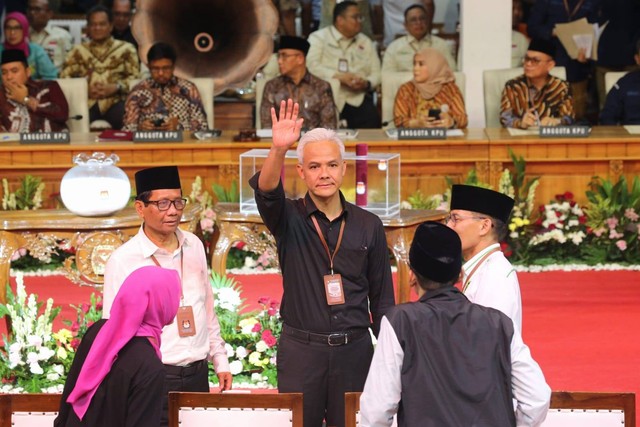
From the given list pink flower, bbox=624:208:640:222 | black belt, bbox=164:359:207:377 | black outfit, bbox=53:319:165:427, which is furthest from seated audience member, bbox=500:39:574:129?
black outfit, bbox=53:319:165:427

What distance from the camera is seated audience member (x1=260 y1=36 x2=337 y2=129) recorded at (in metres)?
8.77

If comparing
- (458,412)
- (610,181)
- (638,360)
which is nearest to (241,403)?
(458,412)

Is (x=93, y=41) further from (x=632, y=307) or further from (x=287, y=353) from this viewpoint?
(x=287, y=353)

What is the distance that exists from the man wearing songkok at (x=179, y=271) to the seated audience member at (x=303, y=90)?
4.61 metres

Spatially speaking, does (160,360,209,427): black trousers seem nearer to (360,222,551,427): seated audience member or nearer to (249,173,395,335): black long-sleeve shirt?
(249,173,395,335): black long-sleeve shirt

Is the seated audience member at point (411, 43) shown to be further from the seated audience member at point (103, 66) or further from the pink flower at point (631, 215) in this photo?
the pink flower at point (631, 215)

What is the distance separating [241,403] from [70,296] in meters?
3.88

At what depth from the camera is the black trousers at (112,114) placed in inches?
411

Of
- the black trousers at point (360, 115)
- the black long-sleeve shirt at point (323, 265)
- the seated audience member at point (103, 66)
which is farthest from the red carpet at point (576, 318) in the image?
the seated audience member at point (103, 66)

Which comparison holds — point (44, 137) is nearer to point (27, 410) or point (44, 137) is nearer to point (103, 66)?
point (103, 66)

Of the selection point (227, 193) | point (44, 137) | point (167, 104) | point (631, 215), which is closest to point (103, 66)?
point (167, 104)

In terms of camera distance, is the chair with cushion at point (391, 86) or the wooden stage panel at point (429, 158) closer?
the wooden stage panel at point (429, 158)

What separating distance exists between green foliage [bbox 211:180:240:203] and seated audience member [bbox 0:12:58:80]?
2.46m

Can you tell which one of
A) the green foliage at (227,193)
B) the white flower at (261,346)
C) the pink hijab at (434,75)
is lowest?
the white flower at (261,346)
